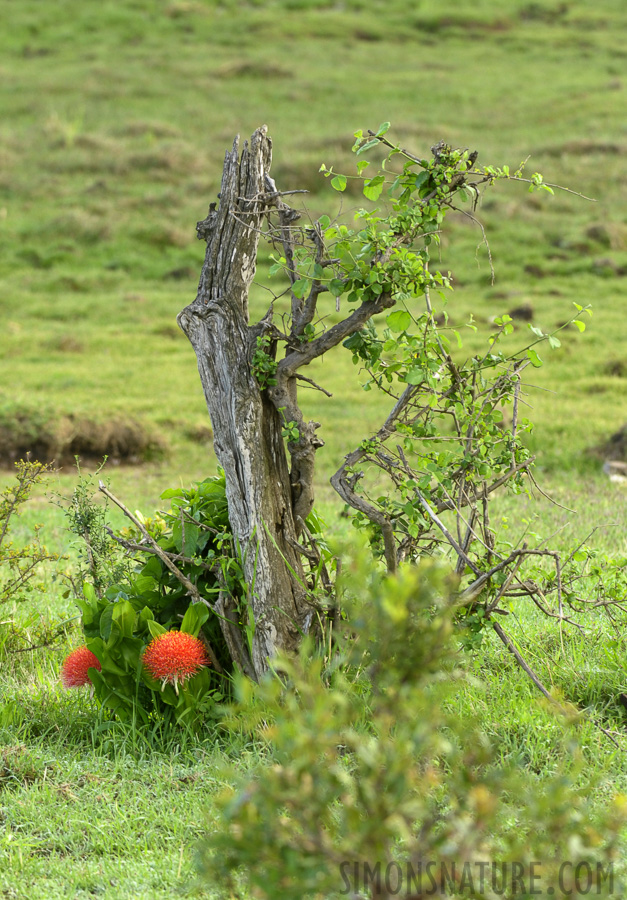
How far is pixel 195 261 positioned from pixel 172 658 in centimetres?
1381

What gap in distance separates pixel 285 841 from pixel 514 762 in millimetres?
1587

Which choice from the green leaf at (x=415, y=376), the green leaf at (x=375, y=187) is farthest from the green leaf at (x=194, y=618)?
the green leaf at (x=375, y=187)

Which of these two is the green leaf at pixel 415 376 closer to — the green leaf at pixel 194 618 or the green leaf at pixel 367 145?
the green leaf at pixel 367 145

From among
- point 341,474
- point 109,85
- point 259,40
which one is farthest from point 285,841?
point 259,40

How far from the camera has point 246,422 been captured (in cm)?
363

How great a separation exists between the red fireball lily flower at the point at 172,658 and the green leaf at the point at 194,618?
92mm

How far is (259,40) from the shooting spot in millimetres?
33531

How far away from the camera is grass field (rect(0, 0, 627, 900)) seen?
3.13 m

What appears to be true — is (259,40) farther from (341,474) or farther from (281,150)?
(341,474)

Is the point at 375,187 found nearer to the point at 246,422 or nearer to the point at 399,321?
the point at 399,321

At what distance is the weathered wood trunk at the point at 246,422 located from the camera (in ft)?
11.7

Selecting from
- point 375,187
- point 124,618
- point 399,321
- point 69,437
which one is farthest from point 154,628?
point 69,437

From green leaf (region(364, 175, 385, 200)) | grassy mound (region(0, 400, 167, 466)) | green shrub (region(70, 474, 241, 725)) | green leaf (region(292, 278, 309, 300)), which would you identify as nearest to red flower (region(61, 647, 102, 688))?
green shrub (region(70, 474, 241, 725))

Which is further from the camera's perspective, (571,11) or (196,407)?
(571,11)
